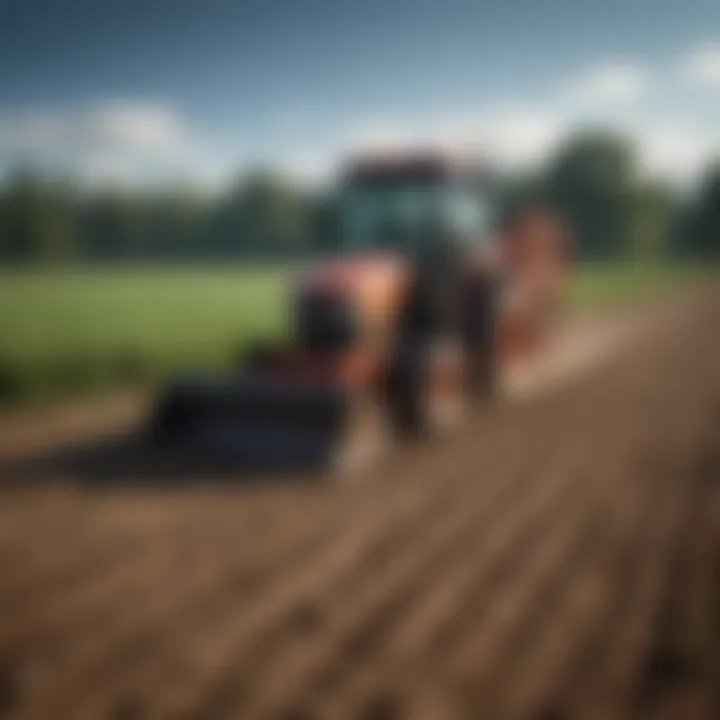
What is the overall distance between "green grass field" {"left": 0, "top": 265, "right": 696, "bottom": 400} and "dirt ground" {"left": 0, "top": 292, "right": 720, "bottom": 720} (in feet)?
11.6

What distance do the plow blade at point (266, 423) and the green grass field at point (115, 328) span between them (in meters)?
2.95

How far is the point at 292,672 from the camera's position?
3.03 metres

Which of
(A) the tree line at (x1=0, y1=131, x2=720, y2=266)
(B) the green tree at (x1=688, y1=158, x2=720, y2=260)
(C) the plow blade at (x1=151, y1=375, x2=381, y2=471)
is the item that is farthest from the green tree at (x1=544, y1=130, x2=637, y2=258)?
(C) the plow blade at (x1=151, y1=375, x2=381, y2=471)

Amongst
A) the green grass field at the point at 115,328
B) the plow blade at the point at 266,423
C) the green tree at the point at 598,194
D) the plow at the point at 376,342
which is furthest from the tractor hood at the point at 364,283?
the green tree at the point at 598,194

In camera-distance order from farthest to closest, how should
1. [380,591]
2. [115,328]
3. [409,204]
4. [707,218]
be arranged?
[115,328] → [707,218] → [409,204] → [380,591]

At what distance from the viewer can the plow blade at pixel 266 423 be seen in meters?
5.67

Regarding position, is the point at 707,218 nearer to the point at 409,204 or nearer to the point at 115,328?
the point at 409,204

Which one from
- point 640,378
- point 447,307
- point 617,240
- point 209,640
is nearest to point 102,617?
point 209,640

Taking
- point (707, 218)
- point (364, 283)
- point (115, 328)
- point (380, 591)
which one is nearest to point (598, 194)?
point (707, 218)

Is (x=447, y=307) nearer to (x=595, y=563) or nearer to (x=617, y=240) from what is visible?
(x=595, y=563)

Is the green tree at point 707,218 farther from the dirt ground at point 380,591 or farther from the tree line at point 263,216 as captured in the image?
the tree line at point 263,216

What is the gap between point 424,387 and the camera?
6.45m

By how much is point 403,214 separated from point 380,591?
159 inches

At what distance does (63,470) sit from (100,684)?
3.12m
